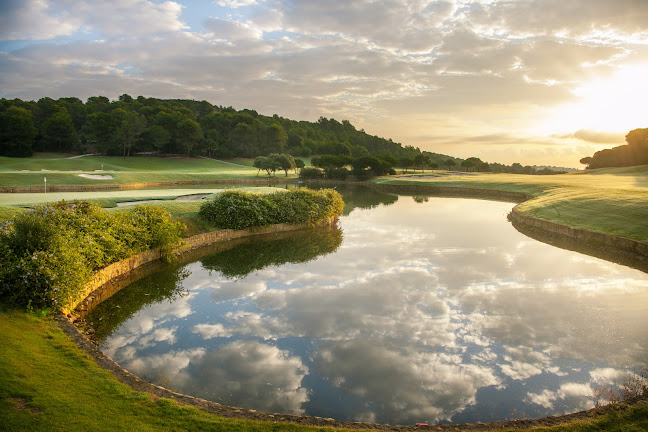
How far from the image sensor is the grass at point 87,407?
455cm

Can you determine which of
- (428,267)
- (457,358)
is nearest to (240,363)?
(457,358)

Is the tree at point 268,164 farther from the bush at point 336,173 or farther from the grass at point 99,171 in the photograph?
the bush at point 336,173

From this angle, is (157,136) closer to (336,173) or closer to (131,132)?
(131,132)

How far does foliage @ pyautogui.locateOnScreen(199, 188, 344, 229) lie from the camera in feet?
59.4

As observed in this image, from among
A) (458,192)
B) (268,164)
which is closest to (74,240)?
(458,192)

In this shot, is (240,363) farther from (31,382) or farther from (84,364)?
(31,382)

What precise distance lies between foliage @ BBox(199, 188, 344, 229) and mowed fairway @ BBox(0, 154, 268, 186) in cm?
2187

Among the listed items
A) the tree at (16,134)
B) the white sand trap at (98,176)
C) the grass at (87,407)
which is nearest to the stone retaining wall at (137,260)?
the grass at (87,407)

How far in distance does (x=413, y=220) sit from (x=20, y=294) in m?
20.1

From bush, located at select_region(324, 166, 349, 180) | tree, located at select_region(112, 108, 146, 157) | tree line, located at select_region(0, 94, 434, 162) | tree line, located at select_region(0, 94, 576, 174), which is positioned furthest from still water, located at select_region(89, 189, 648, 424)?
tree line, located at select_region(0, 94, 434, 162)

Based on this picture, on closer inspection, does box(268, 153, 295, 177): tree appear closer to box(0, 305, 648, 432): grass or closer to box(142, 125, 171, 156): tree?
box(142, 125, 171, 156): tree

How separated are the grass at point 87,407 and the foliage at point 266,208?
1209cm

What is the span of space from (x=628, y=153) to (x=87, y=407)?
8019 centimetres

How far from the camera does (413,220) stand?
965 inches
